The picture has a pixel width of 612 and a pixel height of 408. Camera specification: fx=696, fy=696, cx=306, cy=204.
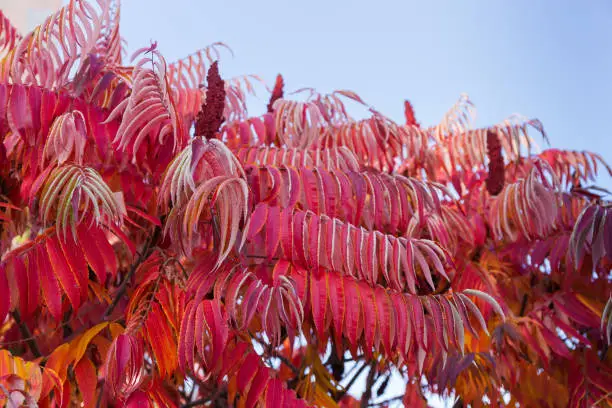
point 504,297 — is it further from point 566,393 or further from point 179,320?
point 179,320

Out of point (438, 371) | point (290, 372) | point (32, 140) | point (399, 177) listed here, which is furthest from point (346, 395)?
point (32, 140)

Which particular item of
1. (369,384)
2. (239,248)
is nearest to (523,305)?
(369,384)

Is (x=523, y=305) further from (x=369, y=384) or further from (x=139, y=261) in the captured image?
(x=139, y=261)

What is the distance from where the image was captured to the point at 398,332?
1.90m

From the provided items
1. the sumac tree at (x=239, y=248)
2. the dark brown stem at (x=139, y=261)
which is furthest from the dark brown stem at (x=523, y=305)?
the dark brown stem at (x=139, y=261)

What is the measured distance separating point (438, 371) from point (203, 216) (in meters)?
0.90

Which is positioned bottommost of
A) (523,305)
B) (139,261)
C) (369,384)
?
(369,384)

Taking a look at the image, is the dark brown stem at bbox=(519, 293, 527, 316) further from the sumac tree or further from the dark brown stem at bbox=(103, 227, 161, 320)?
A: the dark brown stem at bbox=(103, 227, 161, 320)

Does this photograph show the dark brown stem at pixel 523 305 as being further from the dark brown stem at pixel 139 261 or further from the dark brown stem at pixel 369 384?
the dark brown stem at pixel 139 261

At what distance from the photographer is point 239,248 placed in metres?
1.90

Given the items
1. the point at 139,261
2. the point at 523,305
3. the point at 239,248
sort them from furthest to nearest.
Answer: the point at 523,305 < the point at 139,261 < the point at 239,248

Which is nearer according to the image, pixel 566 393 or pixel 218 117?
pixel 218 117

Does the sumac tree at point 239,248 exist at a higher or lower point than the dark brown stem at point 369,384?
higher

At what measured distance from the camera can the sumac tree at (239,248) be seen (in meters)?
1.85
